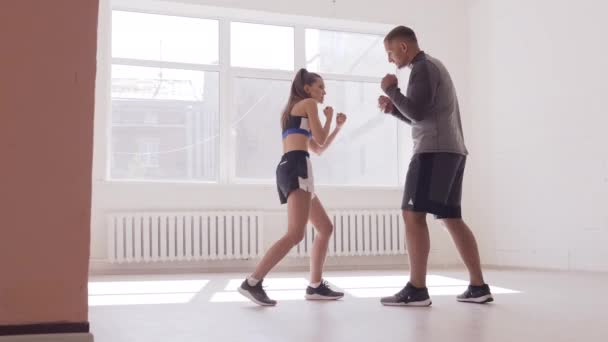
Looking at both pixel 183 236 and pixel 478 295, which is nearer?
pixel 478 295

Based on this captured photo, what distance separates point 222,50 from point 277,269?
2210 mm

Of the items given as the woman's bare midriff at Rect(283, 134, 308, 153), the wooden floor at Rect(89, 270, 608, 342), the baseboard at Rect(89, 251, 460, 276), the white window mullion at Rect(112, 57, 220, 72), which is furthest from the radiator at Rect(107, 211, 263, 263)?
the woman's bare midriff at Rect(283, 134, 308, 153)

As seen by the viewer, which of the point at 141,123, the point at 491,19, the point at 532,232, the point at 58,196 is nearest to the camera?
the point at 58,196

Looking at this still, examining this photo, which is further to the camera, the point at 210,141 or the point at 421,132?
the point at 210,141

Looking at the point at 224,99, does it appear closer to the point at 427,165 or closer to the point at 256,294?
the point at 256,294

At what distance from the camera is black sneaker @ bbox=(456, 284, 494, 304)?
8.96ft

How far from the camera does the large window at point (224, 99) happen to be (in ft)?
18.4

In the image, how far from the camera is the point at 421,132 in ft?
8.80

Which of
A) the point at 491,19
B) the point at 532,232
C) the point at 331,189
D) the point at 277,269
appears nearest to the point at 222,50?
the point at 331,189

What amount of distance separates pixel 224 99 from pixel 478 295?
12.0 ft

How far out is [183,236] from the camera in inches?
207

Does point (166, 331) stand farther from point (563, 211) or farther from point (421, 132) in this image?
point (563, 211)

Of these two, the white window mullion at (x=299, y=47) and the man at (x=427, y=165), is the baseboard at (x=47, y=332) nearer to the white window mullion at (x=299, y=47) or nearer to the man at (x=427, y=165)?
the man at (x=427, y=165)

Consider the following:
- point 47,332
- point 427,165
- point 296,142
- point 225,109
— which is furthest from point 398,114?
point 225,109
